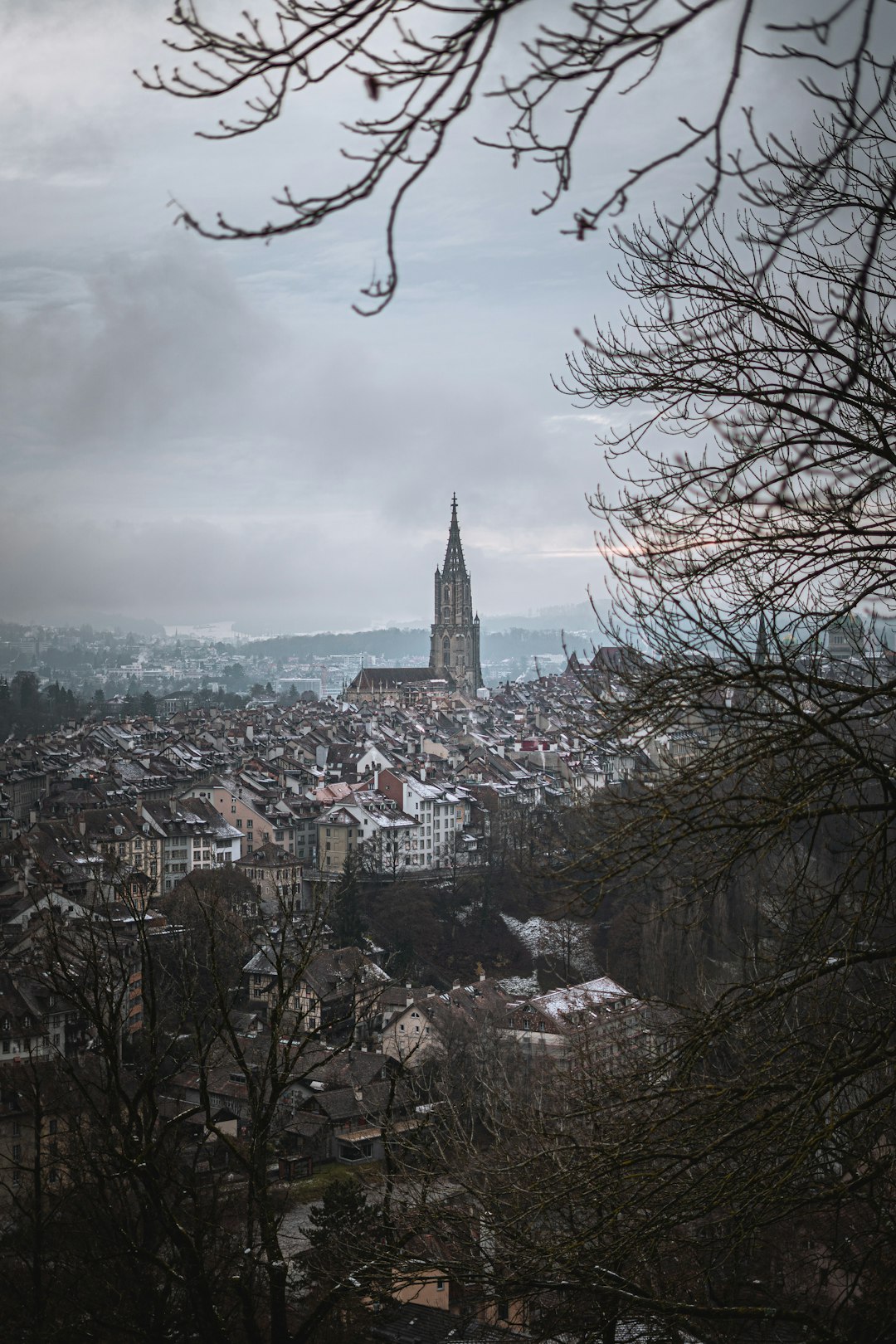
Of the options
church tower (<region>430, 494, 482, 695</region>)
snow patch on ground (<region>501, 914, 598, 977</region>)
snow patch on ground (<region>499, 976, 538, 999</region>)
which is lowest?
snow patch on ground (<region>499, 976, 538, 999</region>)

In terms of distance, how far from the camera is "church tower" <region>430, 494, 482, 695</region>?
97.6 meters

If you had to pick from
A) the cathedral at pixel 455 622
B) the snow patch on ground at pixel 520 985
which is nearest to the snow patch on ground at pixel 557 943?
the snow patch on ground at pixel 520 985

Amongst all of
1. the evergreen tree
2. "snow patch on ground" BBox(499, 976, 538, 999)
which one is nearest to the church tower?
the evergreen tree

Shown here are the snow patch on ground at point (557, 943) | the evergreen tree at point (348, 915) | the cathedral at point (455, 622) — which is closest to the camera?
the snow patch on ground at point (557, 943)

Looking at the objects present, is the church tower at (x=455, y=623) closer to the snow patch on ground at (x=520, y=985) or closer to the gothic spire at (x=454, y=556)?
the gothic spire at (x=454, y=556)

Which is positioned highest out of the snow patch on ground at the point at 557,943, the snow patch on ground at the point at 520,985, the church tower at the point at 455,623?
the church tower at the point at 455,623

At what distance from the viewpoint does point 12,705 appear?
73.8m

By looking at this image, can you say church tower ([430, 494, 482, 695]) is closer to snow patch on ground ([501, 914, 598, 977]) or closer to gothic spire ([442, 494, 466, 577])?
gothic spire ([442, 494, 466, 577])

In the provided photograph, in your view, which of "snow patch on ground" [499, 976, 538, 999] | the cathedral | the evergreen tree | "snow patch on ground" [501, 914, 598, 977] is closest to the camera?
"snow patch on ground" [501, 914, 598, 977]

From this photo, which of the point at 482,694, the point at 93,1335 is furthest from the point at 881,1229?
the point at 482,694

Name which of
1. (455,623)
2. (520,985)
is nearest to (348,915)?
(520,985)

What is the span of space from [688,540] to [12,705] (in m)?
75.6

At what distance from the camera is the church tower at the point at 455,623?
97.6 m

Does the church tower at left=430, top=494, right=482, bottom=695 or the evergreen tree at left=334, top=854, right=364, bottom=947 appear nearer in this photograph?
the evergreen tree at left=334, top=854, right=364, bottom=947
